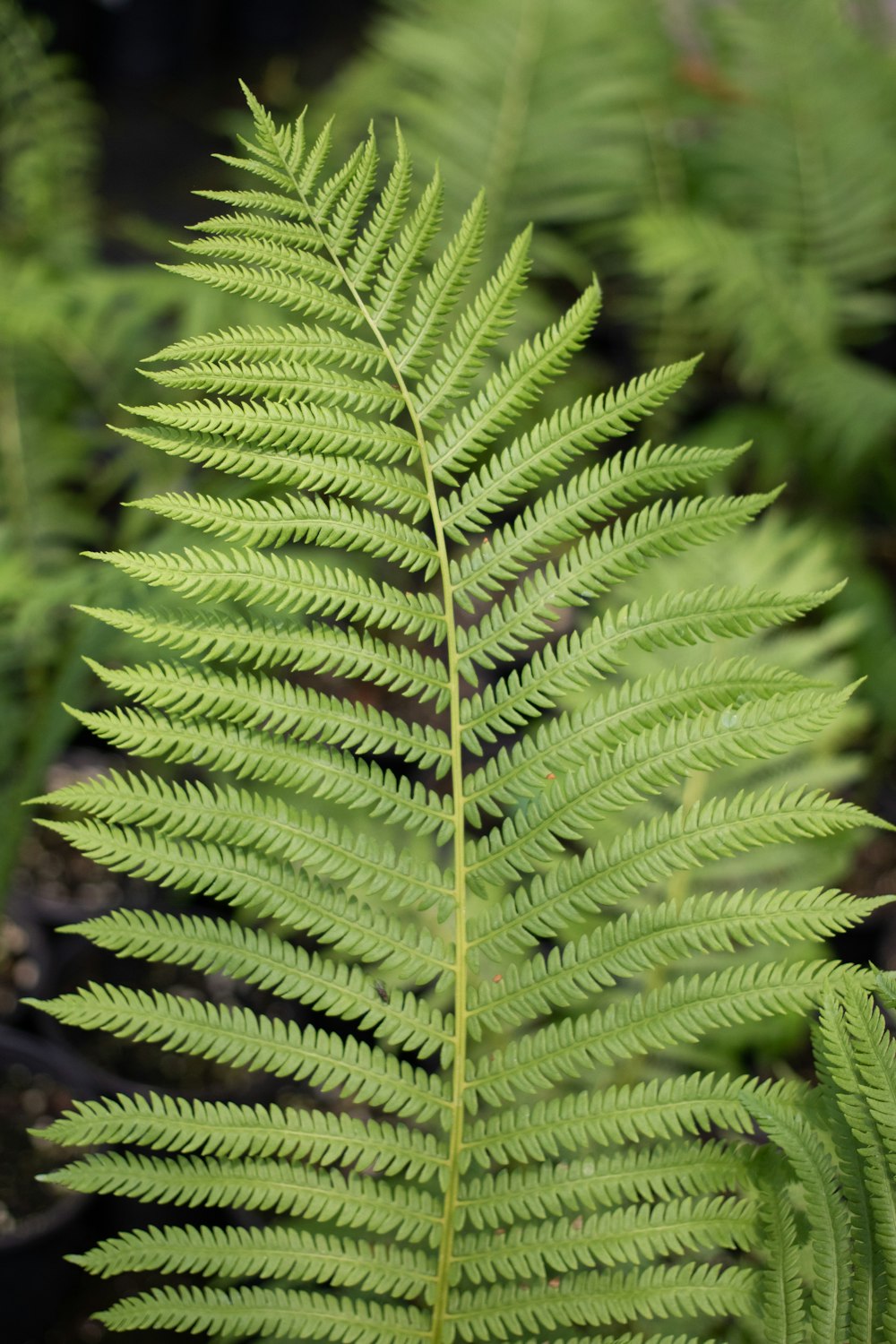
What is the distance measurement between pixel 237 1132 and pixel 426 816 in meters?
0.21

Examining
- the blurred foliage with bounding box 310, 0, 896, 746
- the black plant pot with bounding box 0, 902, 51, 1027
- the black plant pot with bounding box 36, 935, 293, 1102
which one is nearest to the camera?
the black plant pot with bounding box 36, 935, 293, 1102

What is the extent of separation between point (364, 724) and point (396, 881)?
10 centimetres

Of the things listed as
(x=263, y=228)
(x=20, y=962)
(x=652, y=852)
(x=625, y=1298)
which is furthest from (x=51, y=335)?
(x=625, y=1298)

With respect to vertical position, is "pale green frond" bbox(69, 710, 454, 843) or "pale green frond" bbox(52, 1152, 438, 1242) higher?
"pale green frond" bbox(69, 710, 454, 843)

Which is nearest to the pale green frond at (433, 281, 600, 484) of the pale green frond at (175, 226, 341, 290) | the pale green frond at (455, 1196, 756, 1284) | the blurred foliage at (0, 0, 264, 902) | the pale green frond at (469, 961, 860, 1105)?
the pale green frond at (175, 226, 341, 290)

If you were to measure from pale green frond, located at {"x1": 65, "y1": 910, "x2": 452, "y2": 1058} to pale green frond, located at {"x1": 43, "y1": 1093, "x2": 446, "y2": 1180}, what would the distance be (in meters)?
0.06

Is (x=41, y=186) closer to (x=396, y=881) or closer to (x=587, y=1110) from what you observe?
(x=396, y=881)

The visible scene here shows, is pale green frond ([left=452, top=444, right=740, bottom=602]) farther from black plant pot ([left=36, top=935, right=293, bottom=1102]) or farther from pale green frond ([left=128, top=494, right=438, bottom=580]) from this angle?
black plant pot ([left=36, top=935, right=293, bottom=1102])

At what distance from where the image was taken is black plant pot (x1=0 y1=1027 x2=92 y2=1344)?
152 centimetres

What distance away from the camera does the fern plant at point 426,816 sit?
68cm

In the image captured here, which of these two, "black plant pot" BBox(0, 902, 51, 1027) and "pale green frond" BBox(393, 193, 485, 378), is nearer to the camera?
"pale green frond" BBox(393, 193, 485, 378)

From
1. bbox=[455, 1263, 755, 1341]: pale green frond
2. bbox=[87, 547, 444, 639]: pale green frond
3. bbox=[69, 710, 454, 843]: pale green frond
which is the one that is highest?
bbox=[87, 547, 444, 639]: pale green frond

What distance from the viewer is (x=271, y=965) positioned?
2.32 ft

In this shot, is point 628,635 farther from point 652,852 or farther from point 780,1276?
point 780,1276
